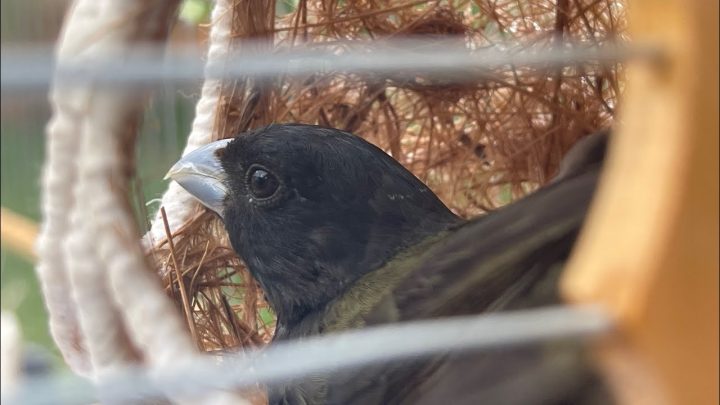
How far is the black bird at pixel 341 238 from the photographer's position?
795mm

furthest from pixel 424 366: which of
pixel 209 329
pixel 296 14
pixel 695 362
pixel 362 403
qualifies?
pixel 296 14

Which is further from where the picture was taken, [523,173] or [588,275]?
[523,173]

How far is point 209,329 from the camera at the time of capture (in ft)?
4.09

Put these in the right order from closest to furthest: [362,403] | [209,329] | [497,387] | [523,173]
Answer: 1. [497,387]
2. [362,403]
3. [209,329]
4. [523,173]

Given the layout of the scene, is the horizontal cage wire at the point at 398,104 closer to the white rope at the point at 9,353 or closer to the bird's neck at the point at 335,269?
the bird's neck at the point at 335,269

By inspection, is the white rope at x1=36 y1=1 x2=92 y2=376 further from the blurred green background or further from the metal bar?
the blurred green background

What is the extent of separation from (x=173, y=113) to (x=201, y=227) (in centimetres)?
59

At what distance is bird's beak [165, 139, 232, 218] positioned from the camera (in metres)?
1.10

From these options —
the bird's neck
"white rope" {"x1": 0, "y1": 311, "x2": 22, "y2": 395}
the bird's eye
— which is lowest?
the bird's neck

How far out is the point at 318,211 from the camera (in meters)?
1.02

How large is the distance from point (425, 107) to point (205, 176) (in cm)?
52

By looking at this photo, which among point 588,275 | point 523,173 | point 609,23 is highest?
point 609,23

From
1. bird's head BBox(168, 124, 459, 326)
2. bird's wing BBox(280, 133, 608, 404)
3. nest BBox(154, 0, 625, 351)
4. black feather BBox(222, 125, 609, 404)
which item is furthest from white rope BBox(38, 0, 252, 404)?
nest BBox(154, 0, 625, 351)

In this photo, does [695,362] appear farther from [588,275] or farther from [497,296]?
[497,296]
